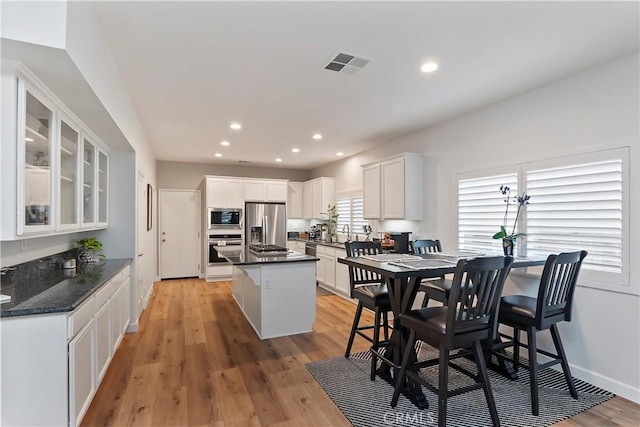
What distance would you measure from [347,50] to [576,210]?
2.37 m

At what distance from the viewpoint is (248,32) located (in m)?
2.22

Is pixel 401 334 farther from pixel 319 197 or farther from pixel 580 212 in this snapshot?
pixel 319 197

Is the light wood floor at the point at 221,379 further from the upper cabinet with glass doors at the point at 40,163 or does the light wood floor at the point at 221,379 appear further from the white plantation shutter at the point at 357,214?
the white plantation shutter at the point at 357,214

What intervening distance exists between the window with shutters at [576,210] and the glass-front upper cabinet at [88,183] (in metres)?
4.01

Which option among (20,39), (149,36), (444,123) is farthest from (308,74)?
(444,123)

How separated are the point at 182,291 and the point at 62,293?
421 cm

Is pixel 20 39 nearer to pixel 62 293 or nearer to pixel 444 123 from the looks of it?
pixel 62 293

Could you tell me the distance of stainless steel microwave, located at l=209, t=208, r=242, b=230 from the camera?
22.5 feet

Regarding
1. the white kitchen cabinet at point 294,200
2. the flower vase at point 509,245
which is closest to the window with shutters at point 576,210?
the flower vase at point 509,245

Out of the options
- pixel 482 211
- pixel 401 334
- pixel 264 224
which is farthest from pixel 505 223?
pixel 264 224

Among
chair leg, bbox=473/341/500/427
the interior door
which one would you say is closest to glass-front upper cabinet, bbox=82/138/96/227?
chair leg, bbox=473/341/500/427

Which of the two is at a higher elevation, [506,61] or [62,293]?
[506,61]

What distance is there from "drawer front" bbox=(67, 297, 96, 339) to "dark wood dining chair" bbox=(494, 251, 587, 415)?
2.94 meters

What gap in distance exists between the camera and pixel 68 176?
8.16 ft
